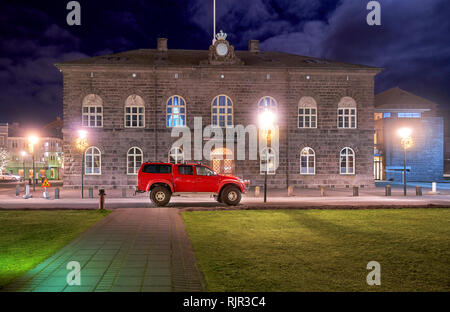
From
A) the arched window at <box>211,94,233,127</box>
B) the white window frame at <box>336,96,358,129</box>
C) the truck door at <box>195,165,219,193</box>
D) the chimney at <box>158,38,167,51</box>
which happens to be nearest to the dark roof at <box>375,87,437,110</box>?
the white window frame at <box>336,96,358,129</box>

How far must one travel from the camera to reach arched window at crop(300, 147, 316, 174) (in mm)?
26656

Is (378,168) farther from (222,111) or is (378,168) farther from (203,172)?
(203,172)

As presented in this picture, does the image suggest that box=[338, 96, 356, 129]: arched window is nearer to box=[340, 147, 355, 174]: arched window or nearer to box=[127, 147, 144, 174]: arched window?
box=[340, 147, 355, 174]: arched window

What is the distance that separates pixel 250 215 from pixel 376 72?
70.7 ft

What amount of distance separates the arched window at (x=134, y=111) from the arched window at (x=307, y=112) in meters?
13.7

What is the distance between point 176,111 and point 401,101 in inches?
1271

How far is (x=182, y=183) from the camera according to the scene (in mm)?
15773

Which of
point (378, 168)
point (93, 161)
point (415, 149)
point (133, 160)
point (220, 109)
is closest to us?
point (93, 161)

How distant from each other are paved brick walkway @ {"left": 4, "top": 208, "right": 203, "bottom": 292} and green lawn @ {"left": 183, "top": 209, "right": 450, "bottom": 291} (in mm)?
411

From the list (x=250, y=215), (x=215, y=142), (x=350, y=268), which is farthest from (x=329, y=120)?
(x=350, y=268)

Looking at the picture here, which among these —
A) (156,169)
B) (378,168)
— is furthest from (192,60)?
(378,168)

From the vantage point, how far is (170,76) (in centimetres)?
2575

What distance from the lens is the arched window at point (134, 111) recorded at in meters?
25.7
